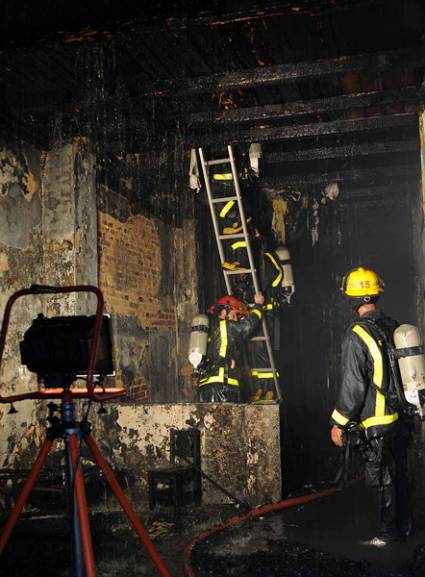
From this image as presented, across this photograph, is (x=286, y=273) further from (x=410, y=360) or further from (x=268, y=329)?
(x=410, y=360)

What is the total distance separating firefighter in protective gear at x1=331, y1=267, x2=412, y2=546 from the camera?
Answer: 4.93m

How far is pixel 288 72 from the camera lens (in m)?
5.57

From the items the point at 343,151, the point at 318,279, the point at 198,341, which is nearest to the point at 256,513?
the point at 198,341

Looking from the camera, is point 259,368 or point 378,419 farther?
point 259,368

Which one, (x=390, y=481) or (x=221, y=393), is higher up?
Result: (x=221, y=393)

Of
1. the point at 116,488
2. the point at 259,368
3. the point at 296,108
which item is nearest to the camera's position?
the point at 116,488

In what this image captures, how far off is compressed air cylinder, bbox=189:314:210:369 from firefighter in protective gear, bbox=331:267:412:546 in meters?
2.80

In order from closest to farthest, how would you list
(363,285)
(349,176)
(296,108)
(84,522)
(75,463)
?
(84,522), (75,463), (363,285), (296,108), (349,176)

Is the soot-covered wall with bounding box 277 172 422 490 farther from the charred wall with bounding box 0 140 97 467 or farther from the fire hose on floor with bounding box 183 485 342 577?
the charred wall with bounding box 0 140 97 467

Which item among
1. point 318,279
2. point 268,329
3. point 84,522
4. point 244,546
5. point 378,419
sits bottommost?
point 244,546

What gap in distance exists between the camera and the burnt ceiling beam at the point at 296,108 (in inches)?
245

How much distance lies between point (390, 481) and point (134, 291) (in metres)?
4.78

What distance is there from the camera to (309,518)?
548 cm

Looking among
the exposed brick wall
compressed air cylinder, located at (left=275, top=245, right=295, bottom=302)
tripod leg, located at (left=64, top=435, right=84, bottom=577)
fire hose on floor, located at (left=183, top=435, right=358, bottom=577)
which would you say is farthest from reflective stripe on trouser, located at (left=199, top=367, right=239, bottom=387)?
tripod leg, located at (left=64, top=435, right=84, bottom=577)
